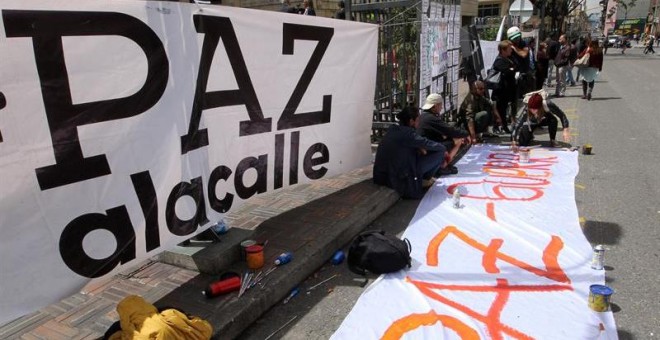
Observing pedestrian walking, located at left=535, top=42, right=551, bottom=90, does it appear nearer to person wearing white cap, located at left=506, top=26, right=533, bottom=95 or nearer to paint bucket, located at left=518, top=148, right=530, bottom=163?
person wearing white cap, located at left=506, top=26, right=533, bottom=95

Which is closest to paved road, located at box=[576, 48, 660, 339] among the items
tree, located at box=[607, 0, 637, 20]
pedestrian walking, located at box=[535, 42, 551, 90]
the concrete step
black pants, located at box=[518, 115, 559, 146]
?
black pants, located at box=[518, 115, 559, 146]

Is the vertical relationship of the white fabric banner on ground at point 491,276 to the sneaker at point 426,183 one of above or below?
below

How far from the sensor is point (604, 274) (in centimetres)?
349

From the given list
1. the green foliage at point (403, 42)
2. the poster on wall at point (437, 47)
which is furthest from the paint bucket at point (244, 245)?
the green foliage at point (403, 42)

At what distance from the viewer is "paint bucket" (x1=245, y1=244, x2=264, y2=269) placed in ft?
11.4

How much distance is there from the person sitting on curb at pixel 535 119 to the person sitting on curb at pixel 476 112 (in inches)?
24.4

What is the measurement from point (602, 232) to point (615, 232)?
4.5 inches

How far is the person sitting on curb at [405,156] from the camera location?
5160 millimetres

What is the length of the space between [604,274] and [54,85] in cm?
393

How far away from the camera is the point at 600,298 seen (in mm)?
2953

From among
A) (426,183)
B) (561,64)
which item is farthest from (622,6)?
(426,183)

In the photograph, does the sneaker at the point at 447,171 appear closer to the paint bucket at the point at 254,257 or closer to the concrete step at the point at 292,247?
the concrete step at the point at 292,247

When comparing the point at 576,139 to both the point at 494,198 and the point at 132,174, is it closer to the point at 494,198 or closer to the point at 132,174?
the point at 494,198

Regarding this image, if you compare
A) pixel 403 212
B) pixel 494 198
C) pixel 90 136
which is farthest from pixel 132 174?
pixel 494 198
